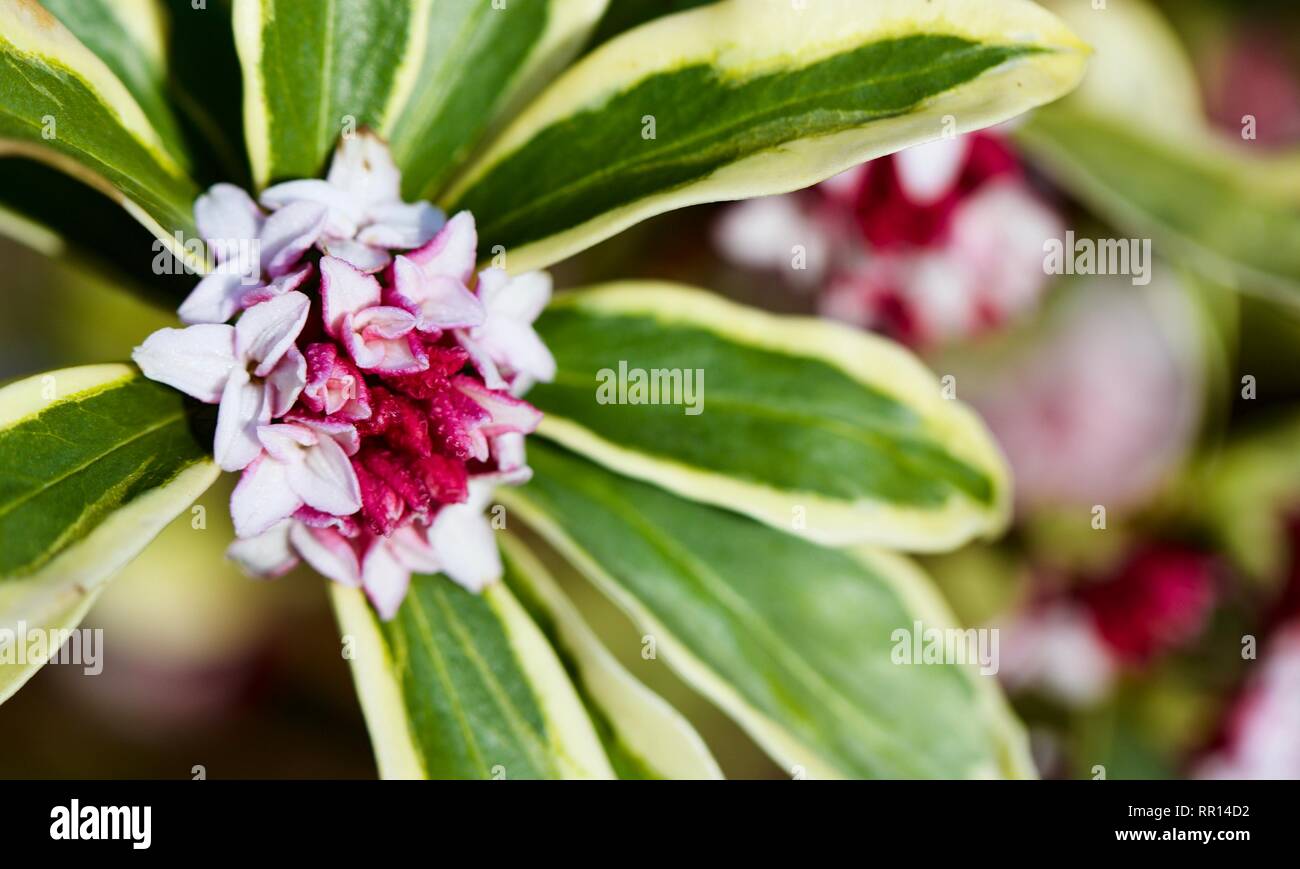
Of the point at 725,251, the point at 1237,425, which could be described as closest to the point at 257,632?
the point at 725,251

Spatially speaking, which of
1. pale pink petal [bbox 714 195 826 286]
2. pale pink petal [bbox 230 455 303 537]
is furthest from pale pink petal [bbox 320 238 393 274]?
pale pink petal [bbox 714 195 826 286]

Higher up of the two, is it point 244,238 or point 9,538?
point 244,238

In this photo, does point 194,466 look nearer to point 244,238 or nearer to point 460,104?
point 244,238

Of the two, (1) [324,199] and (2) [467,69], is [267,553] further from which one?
(2) [467,69]

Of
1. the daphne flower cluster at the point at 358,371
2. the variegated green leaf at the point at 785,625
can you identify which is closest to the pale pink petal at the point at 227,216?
the daphne flower cluster at the point at 358,371

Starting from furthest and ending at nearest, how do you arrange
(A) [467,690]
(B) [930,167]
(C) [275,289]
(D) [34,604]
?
1. (B) [930,167]
2. (A) [467,690]
3. (C) [275,289]
4. (D) [34,604]

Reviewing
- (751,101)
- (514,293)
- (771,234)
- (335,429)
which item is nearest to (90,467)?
(335,429)
